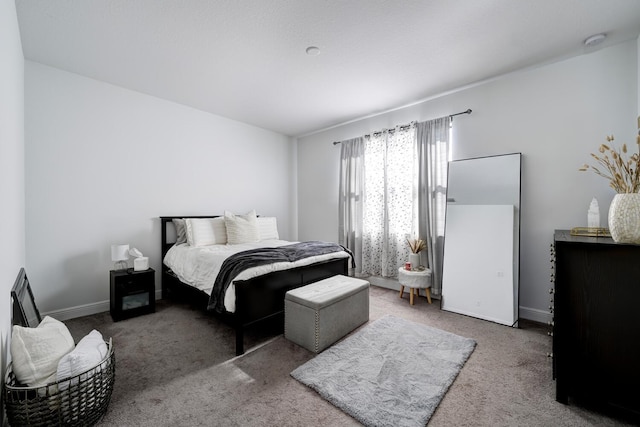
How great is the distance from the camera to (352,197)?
4.39 metres

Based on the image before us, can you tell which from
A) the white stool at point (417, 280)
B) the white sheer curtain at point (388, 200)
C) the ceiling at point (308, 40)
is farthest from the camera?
the white sheer curtain at point (388, 200)

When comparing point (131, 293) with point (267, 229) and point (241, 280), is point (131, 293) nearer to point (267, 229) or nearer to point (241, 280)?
point (241, 280)

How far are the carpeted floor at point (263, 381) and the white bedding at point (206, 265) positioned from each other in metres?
0.46

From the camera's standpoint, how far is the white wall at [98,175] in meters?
2.75

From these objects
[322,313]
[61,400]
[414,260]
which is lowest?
[61,400]

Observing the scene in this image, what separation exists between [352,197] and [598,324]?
125 inches

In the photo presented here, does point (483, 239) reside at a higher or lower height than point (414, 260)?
higher

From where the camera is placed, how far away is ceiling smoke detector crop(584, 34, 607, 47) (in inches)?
90.2

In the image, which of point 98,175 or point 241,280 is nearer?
point 241,280

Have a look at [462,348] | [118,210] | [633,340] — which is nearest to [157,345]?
[118,210]

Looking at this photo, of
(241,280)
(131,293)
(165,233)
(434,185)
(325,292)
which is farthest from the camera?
(165,233)

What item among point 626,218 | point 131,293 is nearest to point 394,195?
point 626,218

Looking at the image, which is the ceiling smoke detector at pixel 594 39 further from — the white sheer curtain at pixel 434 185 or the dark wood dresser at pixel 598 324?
the dark wood dresser at pixel 598 324

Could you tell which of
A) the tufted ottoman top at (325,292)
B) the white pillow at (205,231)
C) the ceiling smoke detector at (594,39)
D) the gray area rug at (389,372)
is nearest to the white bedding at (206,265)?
the white pillow at (205,231)
